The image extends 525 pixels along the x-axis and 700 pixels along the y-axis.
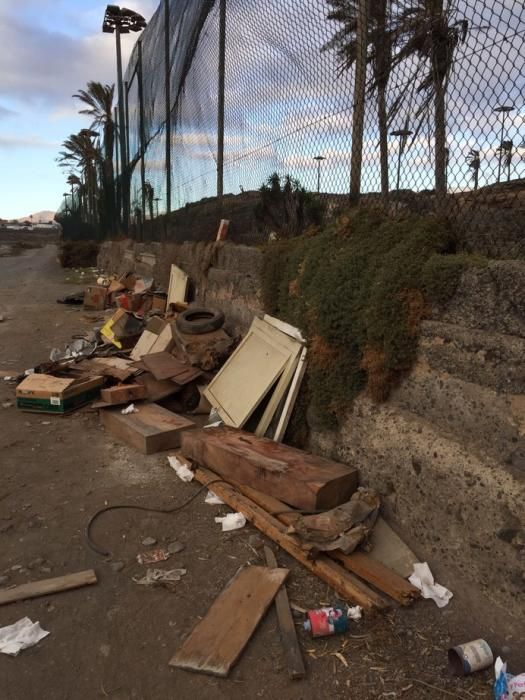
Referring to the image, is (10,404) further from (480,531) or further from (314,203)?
(480,531)

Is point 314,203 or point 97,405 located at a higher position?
point 314,203

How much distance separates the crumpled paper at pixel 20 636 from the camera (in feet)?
7.08

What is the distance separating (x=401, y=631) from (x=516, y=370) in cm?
114

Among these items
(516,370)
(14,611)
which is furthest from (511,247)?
(14,611)

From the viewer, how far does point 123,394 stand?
463 centimetres

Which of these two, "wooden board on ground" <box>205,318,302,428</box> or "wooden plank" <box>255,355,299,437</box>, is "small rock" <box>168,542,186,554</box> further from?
"wooden board on ground" <box>205,318,302,428</box>

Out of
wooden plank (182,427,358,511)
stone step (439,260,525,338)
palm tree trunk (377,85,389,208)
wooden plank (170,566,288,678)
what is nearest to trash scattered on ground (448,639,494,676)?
wooden plank (170,566,288,678)

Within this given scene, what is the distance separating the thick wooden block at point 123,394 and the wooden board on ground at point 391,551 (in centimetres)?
252

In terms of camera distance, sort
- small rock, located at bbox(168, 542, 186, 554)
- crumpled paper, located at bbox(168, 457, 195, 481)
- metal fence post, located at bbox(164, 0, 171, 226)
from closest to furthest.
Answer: small rock, located at bbox(168, 542, 186, 554), crumpled paper, located at bbox(168, 457, 195, 481), metal fence post, located at bbox(164, 0, 171, 226)

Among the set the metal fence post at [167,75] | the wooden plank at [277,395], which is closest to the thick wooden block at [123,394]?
the wooden plank at [277,395]

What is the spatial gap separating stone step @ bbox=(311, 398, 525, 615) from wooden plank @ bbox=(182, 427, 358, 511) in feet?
0.62

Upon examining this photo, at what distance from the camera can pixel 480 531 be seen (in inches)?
93.4

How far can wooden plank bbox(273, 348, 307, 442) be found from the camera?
3619mm

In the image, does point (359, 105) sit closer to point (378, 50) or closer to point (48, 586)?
point (378, 50)
